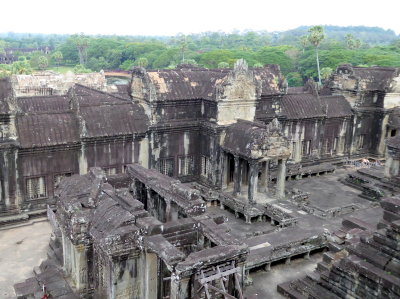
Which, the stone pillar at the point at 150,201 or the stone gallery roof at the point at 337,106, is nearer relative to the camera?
the stone pillar at the point at 150,201

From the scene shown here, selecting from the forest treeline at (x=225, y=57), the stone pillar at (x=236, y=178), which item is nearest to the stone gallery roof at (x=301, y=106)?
the stone pillar at (x=236, y=178)

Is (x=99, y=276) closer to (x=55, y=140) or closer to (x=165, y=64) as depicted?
(x=55, y=140)

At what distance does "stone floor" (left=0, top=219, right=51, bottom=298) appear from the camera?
719 inches

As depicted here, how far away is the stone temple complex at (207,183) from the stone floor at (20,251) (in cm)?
99

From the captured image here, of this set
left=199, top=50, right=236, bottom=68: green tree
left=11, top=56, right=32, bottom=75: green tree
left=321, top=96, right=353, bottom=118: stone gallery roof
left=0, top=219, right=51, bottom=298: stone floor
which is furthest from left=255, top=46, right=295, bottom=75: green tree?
left=0, top=219, right=51, bottom=298: stone floor

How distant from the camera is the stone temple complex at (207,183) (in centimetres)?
1414

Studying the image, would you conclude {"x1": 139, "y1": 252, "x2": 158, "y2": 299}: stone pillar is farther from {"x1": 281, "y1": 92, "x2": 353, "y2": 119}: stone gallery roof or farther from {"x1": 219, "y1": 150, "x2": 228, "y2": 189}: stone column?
{"x1": 281, "y1": 92, "x2": 353, "y2": 119}: stone gallery roof

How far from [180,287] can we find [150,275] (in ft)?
6.43

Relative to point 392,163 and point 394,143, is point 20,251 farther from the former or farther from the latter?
point 392,163

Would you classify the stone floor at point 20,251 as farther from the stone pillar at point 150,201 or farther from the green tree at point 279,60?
the green tree at point 279,60

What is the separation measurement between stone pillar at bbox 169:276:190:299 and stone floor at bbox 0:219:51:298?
8.16 meters

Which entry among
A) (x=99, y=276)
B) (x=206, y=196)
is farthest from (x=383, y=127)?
(x=99, y=276)

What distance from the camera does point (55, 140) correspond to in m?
24.0

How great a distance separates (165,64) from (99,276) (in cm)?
12501
